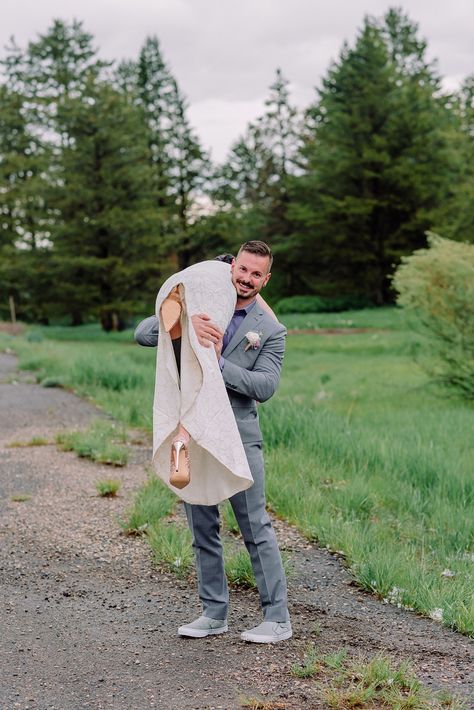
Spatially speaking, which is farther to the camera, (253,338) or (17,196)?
(17,196)

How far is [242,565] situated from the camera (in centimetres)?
466

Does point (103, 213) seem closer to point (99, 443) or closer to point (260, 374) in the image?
point (99, 443)

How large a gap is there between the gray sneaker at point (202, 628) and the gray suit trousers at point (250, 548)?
3 centimetres

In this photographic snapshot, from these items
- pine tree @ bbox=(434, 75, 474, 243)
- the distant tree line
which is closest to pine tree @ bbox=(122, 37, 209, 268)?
the distant tree line

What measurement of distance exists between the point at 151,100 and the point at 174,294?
41257 millimetres

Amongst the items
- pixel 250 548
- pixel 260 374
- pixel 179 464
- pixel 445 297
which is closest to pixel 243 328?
pixel 260 374

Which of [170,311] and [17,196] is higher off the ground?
[17,196]

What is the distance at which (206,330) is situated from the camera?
3.43 meters

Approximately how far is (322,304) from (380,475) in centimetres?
3337

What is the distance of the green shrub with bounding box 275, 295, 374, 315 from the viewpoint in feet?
130

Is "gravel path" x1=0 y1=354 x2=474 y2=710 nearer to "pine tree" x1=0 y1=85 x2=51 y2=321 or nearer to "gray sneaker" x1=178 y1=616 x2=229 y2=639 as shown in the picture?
"gray sneaker" x1=178 y1=616 x2=229 y2=639

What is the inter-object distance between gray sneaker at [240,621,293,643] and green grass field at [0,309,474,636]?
85cm

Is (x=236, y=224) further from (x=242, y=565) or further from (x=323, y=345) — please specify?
(x=242, y=565)

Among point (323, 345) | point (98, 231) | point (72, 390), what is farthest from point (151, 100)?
point (72, 390)
